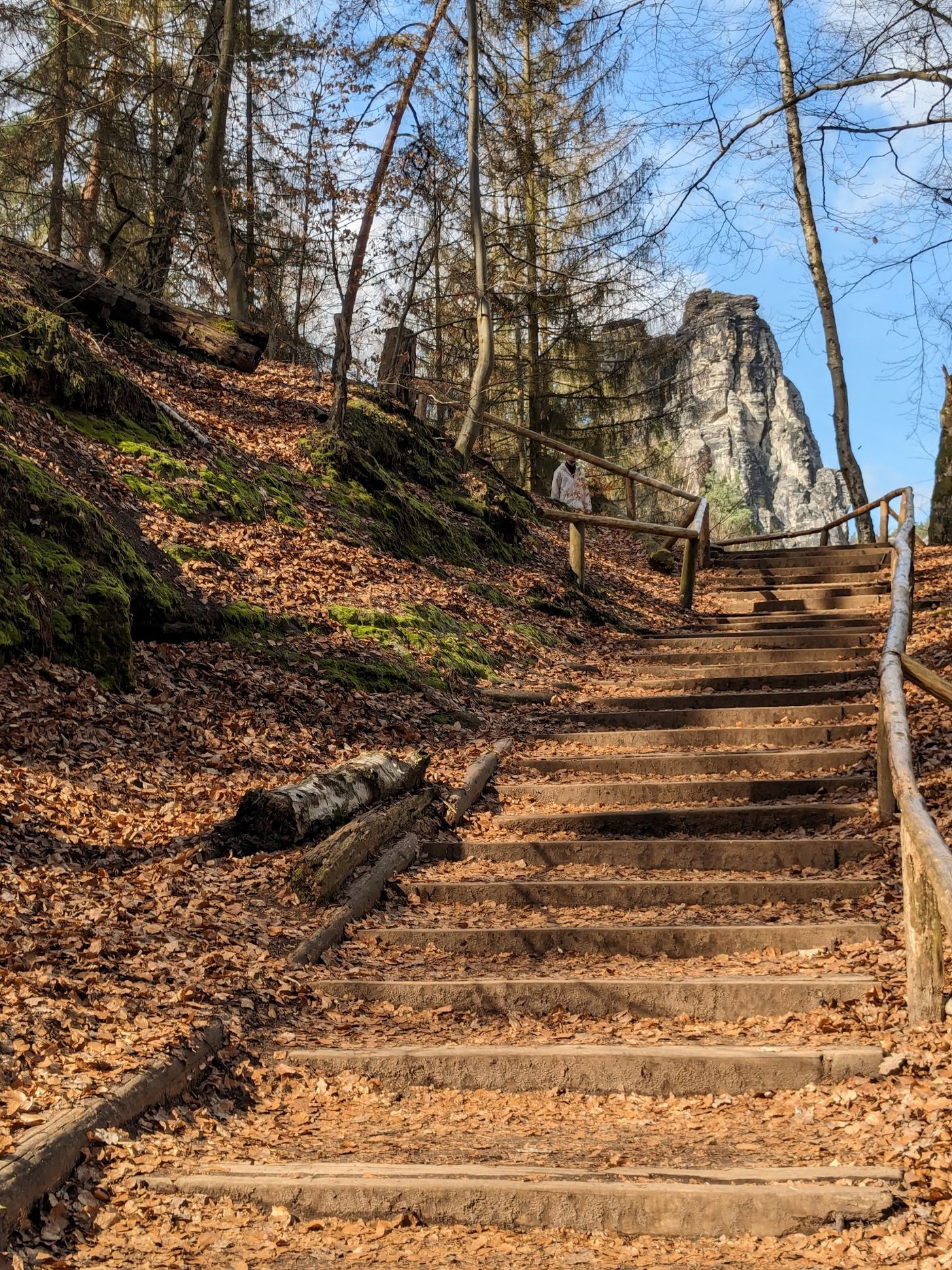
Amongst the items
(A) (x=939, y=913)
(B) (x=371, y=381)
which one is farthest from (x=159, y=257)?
(A) (x=939, y=913)

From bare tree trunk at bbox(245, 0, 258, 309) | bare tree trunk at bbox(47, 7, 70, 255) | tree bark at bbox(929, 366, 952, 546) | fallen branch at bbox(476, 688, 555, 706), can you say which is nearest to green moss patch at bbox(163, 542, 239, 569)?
fallen branch at bbox(476, 688, 555, 706)

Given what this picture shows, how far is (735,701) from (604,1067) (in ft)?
16.8

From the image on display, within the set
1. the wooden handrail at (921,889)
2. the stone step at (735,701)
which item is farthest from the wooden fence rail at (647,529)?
the wooden handrail at (921,889)

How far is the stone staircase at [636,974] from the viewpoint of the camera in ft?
10.2

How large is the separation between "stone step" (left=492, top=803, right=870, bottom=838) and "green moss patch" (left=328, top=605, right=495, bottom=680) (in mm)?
2804

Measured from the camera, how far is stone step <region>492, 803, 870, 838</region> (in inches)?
245

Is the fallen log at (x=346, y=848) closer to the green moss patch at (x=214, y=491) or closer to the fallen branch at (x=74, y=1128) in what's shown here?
the fallen branch at (x=74, y=1128)

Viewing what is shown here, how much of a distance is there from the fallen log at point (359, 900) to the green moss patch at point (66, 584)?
7.21 ft

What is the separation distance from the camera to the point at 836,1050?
381cm

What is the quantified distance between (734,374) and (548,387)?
76.6 meters

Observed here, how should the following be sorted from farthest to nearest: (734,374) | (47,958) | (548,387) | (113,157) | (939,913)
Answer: (734,374) → (548,387) → (113,157) → (47,958) → (939,913)

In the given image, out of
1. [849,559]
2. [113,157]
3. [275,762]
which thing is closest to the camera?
[275,762]

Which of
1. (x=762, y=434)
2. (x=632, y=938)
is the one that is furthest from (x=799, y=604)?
(x=762, y=434)

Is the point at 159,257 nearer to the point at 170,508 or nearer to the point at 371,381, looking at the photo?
the point at 371,381
